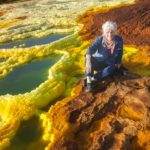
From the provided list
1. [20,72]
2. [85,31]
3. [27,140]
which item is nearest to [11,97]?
[27,140]

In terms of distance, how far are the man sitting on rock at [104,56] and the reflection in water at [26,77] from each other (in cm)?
217

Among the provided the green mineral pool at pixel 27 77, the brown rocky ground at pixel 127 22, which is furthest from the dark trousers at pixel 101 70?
the brown rocky ground at pixel 127 22

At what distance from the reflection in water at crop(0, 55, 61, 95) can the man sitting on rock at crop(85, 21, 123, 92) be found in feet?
7.12

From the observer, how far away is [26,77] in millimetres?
10773

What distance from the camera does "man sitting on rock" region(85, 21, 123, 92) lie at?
26.7 ft

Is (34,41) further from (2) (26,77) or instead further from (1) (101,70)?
(1) (101,70)

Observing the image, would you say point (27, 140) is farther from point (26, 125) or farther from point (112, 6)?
point (112, 6)

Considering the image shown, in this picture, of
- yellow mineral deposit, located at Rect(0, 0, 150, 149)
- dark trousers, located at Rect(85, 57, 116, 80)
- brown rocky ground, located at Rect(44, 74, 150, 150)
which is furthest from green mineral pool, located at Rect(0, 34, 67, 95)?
dark trousers, located at Rect(85, 57, 116, 80)

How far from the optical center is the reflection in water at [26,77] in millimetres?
10008

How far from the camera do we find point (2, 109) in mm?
8516

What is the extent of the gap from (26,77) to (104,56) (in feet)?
10.2

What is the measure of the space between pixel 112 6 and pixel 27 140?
1323cm

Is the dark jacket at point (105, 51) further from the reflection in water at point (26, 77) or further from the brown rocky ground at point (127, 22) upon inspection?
the brown rocky ground at point (127, 22)

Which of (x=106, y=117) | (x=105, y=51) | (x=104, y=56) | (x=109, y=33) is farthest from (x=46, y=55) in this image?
(x=106, y=117)
